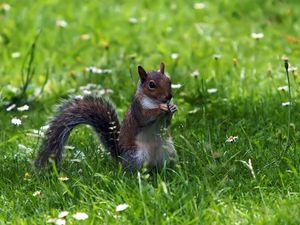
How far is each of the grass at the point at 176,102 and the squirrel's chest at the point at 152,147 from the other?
9 centimetres

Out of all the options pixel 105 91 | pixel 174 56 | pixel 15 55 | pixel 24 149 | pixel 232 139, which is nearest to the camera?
pixel 232 139

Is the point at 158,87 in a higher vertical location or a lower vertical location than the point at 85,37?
higher

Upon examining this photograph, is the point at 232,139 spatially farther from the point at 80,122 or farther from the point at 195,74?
the point at 195,74

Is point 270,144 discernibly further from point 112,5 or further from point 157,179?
point 112,5

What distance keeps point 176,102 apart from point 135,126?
1.48 meters

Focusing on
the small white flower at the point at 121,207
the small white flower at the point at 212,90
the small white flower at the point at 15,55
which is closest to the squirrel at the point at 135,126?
the small white flower at the point at 121,207

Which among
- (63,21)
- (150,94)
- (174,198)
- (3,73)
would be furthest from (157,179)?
(63,21)

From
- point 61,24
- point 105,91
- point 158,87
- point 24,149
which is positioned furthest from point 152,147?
point 61,24

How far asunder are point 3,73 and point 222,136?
94.2 inches

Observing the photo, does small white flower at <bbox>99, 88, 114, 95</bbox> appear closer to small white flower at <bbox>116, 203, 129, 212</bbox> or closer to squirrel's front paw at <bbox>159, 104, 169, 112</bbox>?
squirrel's front paw at <bbox>159, 104, 169, 112</bbox>

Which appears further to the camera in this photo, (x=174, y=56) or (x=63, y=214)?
(x=174, y=56)

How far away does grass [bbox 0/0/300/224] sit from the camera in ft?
13.6

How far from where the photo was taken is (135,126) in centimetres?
466

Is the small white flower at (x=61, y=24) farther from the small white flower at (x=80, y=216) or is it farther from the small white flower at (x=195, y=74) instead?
the small white flower at (x=80, y=216)
